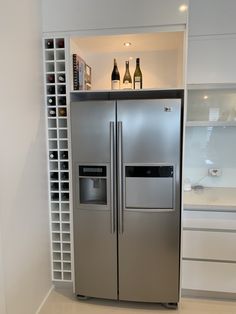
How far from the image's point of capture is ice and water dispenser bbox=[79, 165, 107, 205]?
1999 millimetres

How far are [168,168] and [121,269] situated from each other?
918mm

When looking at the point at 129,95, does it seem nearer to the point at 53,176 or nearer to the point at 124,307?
the point at 53,176

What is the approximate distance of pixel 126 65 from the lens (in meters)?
2.35

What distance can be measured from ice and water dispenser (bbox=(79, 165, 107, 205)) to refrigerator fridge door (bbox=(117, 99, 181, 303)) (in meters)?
0.15

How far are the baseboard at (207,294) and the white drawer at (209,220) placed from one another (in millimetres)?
594

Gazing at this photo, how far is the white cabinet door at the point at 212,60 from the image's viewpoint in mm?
2127

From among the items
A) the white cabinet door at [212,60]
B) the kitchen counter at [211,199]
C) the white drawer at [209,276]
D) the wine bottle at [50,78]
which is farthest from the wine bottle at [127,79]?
the white drawer at [209,276]

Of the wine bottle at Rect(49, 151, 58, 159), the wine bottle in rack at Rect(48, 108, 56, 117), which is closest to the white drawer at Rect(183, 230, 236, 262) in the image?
the wine bottle at Rect(49, 151, 58, 159)

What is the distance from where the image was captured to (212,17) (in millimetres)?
2096

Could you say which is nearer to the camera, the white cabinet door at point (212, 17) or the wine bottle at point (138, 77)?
the white cabinet door at point (212, 17)

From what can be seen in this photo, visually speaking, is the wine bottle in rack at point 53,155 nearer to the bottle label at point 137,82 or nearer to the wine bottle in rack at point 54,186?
the wine bottle in rack at point 54,186

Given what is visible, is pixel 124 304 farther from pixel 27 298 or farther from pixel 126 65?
pixel 126 65

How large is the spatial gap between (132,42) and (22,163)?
135 cm

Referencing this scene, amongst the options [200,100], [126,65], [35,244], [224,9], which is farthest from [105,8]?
[35,244]
